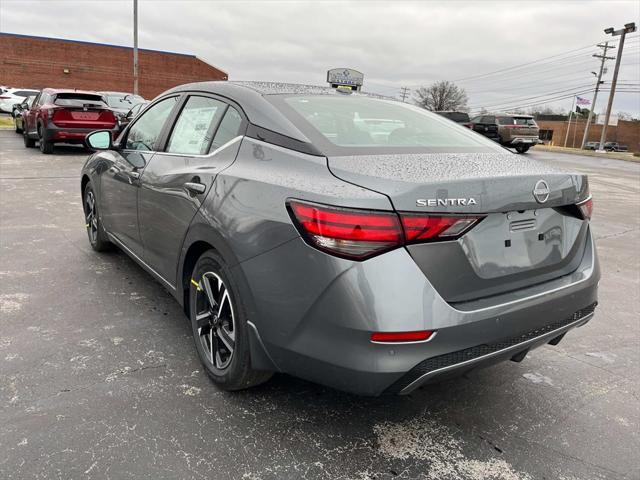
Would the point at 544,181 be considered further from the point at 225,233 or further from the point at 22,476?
the point at 22,476

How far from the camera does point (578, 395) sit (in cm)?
282

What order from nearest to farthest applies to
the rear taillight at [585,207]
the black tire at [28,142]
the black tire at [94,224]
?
the rear taillight at [585,207]
the black tire at [94,224]
the black tire at [28,142]

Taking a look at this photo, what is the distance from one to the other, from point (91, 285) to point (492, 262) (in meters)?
3.26

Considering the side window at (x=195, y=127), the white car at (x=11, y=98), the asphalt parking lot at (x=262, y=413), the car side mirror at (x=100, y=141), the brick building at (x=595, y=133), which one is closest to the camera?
the asphalt parking lot at (x=262, y=413)

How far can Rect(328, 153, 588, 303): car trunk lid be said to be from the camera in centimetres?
196

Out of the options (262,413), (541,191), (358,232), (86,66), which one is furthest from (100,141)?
(86,66)

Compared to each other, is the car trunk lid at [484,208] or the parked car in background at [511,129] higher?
the parked car in background at [511,129]

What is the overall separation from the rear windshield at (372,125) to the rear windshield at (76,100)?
1126cm

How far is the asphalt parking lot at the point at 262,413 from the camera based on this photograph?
216 cm

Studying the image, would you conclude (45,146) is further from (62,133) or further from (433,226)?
(433,226)

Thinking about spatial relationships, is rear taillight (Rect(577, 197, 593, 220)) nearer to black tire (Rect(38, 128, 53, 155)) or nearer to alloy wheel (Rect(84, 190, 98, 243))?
alloy wheel (Rect(84, 190, 98, 243))

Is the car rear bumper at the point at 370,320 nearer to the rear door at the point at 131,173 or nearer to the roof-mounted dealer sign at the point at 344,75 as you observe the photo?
the rear door at the point at 131,173

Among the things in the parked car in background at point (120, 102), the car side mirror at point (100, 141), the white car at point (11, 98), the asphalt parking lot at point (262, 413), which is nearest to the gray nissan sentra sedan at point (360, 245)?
the asphalt parking lot at point (262, 413)

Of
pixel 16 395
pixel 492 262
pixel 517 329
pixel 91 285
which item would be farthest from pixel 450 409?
pixel 91 285
